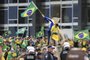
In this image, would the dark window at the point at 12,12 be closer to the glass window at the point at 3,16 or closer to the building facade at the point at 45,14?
the building facade at the point at 45,14

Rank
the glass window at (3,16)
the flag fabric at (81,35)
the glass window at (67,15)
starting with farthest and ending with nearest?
the glass window at (3,16) → the glass window at (67,15) → the flag fabric at (81,35)

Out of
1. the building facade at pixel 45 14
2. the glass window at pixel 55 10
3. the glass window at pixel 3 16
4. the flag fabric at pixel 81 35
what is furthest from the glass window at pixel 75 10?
the flag fabric at pixel 81 35

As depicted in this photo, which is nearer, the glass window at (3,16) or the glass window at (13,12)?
the glass window at (13,12)

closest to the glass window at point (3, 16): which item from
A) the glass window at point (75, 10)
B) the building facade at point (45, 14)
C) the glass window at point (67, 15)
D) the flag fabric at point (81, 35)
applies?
the building facade at point (45, 14)

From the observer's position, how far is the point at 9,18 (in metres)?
40.7

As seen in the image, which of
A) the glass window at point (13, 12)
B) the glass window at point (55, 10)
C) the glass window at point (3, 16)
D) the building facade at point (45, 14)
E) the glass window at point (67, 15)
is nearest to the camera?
the building facade at point (45, 14)

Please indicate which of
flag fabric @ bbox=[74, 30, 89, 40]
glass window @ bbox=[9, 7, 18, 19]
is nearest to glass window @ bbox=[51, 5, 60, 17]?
glass window @ bbox=[9, 7, 18, 19]

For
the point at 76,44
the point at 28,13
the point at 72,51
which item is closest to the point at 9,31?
the point at 76,44

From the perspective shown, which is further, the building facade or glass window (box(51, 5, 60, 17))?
glass window (box(51, 5, 60, 17))

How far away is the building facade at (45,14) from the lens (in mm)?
38469

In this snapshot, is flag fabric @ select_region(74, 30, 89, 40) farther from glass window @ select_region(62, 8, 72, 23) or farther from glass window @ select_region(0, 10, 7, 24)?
glass window @ select_region(0, 10, 7, 24)

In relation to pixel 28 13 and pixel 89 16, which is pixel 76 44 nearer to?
pixel 28 13

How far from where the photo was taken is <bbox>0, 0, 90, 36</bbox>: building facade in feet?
126

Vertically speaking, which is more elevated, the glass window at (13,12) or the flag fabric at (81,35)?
the glass window at (13,12)
